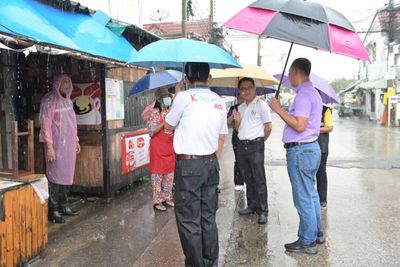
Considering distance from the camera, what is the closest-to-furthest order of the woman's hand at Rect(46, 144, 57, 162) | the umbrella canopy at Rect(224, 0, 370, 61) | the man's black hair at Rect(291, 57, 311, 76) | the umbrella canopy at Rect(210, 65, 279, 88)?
1. the umbrella canopy at Rect(224, 0, 370, 61)
2. the man's black hair at Rect(291, 57, 311, 76)
3. the woman's hand at Rect(46, 144, 57, 162)
4. the umbrella canopy at Rect(210, 65, 279, 88)

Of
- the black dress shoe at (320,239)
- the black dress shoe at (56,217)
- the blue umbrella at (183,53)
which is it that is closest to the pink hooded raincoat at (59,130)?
the black dress shoe at (56,217)

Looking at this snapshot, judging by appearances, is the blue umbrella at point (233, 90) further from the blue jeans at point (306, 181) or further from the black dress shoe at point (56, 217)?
the black dress shoe at point (56, 217)

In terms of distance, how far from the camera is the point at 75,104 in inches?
245

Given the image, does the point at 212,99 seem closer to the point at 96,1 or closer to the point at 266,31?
the point at 266,31

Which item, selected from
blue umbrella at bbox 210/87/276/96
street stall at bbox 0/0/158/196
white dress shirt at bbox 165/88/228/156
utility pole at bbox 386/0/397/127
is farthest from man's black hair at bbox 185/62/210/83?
utility pole at bbox 386/0/397/127

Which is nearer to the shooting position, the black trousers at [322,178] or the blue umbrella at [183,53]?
the blue umbrella at [183,53]

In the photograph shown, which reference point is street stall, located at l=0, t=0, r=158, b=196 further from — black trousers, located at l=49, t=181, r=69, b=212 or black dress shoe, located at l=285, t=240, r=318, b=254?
black dress shoe, located at l=285, t=240, r=318, b=254

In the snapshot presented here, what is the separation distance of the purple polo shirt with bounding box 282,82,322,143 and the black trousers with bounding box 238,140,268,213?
44.3 inches

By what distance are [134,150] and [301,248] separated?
366 centimetres

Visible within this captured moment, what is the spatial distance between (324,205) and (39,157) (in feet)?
14.3

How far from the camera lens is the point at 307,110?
3.86 meters

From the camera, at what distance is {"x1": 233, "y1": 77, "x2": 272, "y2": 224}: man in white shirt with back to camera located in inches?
201

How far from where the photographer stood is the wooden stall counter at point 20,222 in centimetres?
340

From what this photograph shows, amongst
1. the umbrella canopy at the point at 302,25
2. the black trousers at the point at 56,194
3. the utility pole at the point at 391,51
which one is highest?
the utility pole at the point at 391,51
